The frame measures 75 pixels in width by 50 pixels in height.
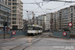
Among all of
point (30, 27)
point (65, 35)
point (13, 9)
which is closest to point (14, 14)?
point (13, 9)

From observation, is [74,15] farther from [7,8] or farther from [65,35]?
[7,8]

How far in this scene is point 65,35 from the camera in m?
22.5

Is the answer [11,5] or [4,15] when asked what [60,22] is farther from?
[4,15]

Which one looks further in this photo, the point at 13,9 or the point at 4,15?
the point at 13,9

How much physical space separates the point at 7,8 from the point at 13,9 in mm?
8808

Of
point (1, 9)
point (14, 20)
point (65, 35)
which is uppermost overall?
point (1, 9)

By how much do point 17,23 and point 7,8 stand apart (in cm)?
1353

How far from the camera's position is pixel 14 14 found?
7569 centimetres

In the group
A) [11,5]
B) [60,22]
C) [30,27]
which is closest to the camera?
[30,27]

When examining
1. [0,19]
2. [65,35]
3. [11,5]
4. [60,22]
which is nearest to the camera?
[65,35]

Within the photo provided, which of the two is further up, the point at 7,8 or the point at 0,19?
the point at 7,8

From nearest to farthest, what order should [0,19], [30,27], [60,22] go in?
[30,27] < [0,19] < [60,22]

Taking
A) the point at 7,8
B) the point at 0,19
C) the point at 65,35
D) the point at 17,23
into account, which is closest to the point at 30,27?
the point at 65,35

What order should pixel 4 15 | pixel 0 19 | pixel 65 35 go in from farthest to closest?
1. pixel 4 15
2. pixel 0 19
3. pixel 65 35
